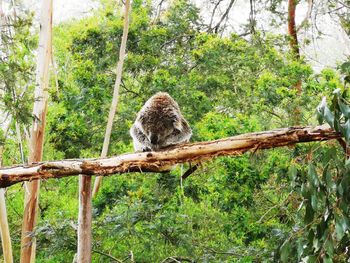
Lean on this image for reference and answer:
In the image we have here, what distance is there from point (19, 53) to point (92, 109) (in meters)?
2.46

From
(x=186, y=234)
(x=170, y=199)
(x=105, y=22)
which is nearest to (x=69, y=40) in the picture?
(x=105, y=22)

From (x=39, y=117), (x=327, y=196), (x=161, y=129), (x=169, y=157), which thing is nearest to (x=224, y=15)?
(x=39, y=117)

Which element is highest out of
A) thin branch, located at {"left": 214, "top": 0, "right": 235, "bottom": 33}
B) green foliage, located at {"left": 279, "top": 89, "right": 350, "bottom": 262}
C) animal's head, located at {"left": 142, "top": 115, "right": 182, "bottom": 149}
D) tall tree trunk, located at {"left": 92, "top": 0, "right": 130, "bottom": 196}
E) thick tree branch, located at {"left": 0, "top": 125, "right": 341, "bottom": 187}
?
thin branch, located at {"left": 214, "top": 0, "right": 235, "bottom": 33}

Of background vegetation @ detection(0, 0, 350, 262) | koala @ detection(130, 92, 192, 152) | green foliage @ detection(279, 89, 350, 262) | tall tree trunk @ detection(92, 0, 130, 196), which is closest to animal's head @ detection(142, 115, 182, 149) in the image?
koala @ detection(130, 92, 192, 152)

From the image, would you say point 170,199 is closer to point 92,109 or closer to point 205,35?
point 92,109

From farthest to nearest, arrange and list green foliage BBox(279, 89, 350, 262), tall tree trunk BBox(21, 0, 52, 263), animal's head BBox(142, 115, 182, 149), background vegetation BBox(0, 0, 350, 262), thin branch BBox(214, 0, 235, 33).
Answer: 1. thin branch BBox(214, 0, 235, 33)
2. tall tree trunk BBox(21, 0, 52, 263)
3. background vegetation BBox(0, 0, 350, 262)
4. animal's head BBox(142, 115, 182, 149)
5. green foliage BBox(279, 89, 350, 262)

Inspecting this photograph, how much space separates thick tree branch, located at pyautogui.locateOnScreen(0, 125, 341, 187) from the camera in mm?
3416

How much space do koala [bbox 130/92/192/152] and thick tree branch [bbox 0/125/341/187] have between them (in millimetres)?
1141

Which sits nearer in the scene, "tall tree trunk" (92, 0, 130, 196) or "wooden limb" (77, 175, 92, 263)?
"wooden limb" (77, 175, 92, 263)

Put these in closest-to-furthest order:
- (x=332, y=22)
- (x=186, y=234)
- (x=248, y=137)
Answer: (x=248, y=137) < (x=186, y=234) < (x=332, y=22)

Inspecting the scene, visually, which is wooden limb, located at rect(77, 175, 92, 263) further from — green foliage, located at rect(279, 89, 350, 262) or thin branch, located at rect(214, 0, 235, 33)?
thin branch, located at rect(214, 0, 235, 33)

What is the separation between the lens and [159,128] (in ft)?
17.4

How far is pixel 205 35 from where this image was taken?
10.2 metres

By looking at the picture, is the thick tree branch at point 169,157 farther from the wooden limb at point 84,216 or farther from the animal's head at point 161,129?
the animal's head at point 161,129
